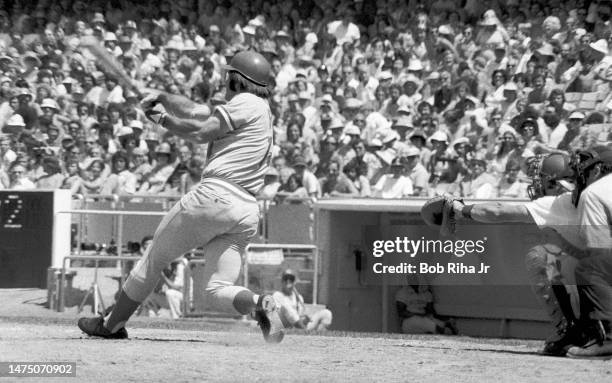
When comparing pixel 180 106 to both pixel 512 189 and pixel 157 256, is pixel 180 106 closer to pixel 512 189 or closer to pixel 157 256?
pixel 157 256

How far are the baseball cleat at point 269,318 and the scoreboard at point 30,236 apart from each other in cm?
750

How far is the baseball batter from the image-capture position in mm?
7770

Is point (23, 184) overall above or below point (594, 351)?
above

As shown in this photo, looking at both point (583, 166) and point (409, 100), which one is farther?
point (409, 100)

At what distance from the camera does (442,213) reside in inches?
323

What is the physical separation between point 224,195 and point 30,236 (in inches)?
308

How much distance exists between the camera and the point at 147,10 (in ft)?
74.4

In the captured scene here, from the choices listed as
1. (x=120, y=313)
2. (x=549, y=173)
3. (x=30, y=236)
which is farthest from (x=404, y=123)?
(x=120, y=313)

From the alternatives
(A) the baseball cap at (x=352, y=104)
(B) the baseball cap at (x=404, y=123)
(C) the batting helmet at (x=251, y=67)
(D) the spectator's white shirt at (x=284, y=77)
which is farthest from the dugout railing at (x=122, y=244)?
(C) the batting helmet at (x=251, y=67)

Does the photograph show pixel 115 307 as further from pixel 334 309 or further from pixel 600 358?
pixel 334 309

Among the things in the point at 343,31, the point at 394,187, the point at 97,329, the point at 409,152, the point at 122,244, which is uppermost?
the point at 343,31

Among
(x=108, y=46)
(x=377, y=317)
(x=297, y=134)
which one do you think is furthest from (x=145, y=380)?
(x=108, y=46)

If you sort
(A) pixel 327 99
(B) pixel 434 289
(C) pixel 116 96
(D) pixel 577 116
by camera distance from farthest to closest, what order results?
(C) pixel 116 96 < (A) pixel 327 99 < (D) pixel 577 116 < (B) pixel 434 289

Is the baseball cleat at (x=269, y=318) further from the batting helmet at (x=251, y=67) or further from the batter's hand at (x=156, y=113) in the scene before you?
the batting helmet at (x=251, y=67)
